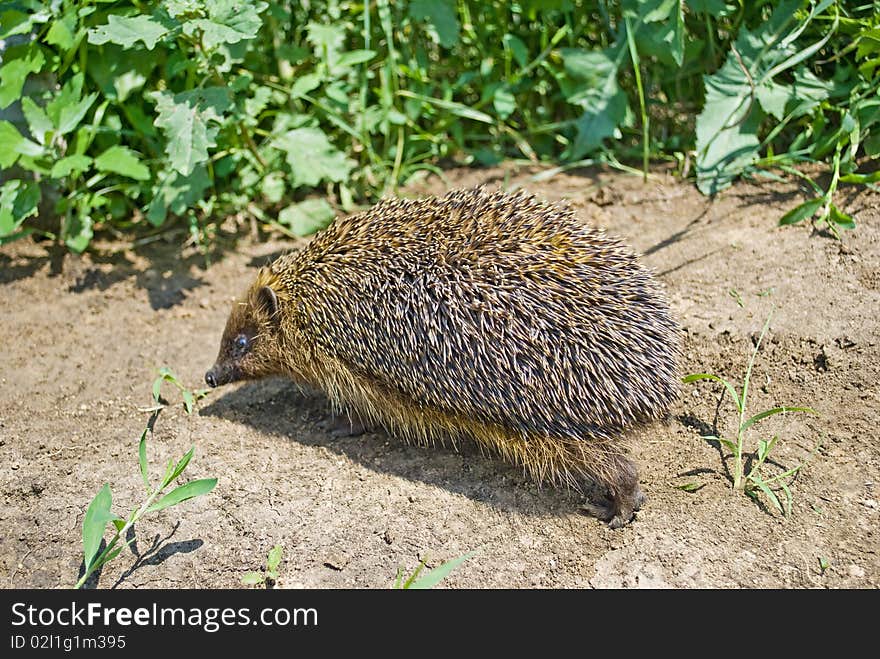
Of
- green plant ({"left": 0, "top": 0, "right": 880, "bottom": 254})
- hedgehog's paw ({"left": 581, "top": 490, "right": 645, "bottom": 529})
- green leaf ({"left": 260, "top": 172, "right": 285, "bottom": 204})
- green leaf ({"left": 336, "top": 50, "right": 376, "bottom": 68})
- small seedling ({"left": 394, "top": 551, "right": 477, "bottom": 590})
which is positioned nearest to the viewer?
small seedling ({"left": 394, "top": 551, "right": 477, "bottom": 590})

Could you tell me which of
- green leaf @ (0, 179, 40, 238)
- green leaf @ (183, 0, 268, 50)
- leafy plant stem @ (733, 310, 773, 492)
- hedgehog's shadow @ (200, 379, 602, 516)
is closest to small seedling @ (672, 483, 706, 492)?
leafy plant stem @ (733, 310, 773, 492)

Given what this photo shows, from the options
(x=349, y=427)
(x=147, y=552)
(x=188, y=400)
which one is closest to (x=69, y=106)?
(x=188, y=400)

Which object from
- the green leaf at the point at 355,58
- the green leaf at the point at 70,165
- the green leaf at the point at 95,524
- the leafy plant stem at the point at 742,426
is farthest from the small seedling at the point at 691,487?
the green leaf at the point at 70,165

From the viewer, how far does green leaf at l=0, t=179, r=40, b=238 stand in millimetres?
6227

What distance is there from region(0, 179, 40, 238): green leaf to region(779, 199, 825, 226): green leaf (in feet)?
18.1

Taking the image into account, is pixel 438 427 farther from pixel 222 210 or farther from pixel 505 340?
pixel 222 210

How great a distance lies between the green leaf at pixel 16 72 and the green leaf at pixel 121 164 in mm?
701

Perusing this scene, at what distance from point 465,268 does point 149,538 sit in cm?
222

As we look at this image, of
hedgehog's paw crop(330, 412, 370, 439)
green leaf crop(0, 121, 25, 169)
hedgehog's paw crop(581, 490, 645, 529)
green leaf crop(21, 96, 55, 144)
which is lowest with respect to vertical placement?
hedgehog's paw crop(330, 412, 370, 439)

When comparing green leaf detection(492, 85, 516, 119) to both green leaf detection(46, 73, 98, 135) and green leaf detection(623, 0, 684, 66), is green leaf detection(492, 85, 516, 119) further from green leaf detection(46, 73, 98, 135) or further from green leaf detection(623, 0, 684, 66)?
green leaf detection(46, 73, 98, 135)

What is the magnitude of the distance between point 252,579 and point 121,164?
3565 mm

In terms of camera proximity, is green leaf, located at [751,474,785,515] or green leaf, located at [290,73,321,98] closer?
green leaf, located at [751,474,785,515]

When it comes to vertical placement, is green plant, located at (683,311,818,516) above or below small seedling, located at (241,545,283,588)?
above

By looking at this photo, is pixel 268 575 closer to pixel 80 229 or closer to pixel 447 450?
pixel 447 450
